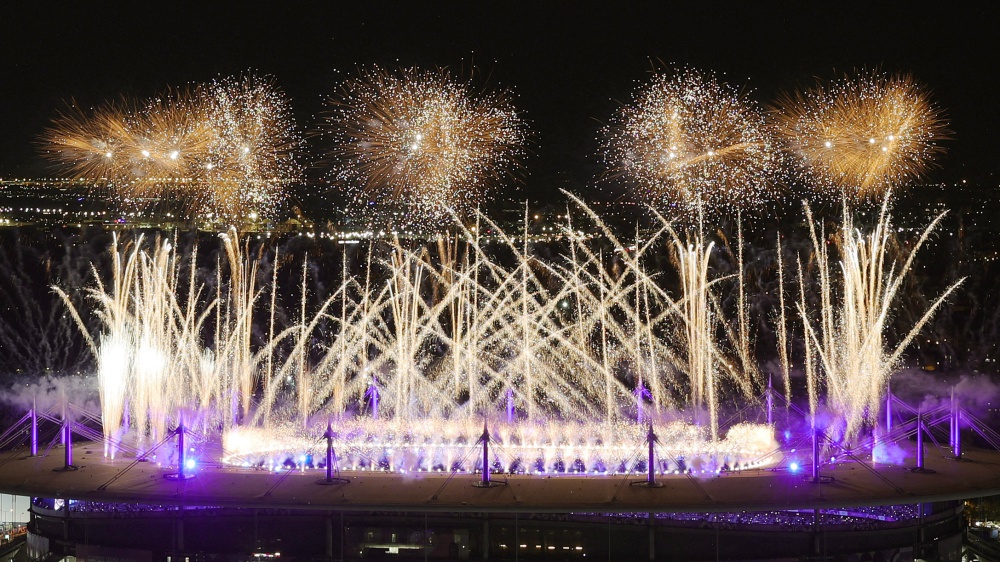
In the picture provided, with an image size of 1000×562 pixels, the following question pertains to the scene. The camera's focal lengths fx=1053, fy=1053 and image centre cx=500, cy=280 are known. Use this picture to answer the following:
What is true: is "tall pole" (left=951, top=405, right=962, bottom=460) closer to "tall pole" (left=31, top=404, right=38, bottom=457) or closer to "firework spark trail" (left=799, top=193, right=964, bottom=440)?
"firework spark trail" (left=799, top=193, right=964, bottom=440)

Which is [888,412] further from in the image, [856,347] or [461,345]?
[461,345]

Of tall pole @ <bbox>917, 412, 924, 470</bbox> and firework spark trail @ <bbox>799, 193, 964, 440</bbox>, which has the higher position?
firework spark trail @ <bbox>799, 193, 964, 440</bbox>

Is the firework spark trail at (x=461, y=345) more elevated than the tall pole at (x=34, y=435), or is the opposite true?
the firework spark trail at (x=461, y=345)

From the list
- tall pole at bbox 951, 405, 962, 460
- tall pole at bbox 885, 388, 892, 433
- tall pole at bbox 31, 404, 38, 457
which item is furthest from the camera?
tall pole at bbox 885, 388, 892, 433

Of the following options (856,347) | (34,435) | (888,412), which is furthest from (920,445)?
(34,435)

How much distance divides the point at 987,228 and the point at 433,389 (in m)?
31.3

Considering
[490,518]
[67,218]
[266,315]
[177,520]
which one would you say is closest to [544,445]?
[490,518]

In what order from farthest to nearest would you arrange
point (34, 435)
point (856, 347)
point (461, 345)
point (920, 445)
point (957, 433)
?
point (461, 345), point (856, 347), point (34, 435), point (957, 433), point (920, 445)

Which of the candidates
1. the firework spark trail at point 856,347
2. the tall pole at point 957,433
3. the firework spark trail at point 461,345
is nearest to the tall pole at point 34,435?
the firework spark trail at point 461,345

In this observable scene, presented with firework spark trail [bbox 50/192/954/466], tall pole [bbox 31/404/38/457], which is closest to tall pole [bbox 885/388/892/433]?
firework spark trail [bbox 50/192/954/466]

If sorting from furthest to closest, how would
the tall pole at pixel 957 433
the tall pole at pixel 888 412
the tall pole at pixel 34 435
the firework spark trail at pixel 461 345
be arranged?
the firework spark trail at pixel 461 345
the tall pole at pixel 888 412
the tall pole at pixel 34 435
the tall pole at pixel 957 433

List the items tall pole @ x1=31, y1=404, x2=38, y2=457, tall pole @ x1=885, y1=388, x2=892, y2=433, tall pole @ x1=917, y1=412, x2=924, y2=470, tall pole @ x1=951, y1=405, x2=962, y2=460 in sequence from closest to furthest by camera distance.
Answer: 1. tall pole @ x1=917, y1=412, x2=924, y2=470
2. tall pole @ x1=951, y1=405, x2=962, y2=460
3. tall pole @ x1=31, y1=404, x2=38, y2=457
4. tall pole @ x1=885, y1=388, x2=892, y2=433

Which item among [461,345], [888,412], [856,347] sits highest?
[461,345]

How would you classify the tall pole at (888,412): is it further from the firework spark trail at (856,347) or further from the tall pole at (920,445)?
the tall pole at (920,445)
